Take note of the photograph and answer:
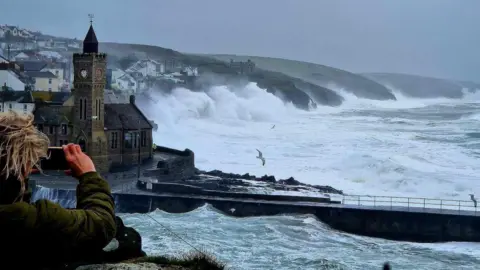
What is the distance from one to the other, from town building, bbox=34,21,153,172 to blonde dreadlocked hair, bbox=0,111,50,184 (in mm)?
24608

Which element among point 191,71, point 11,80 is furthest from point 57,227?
point 191,71

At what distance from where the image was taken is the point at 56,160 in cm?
221

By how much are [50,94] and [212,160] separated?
7631 mm

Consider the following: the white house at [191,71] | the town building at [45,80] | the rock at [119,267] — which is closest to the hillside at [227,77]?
the white house at [191,71]

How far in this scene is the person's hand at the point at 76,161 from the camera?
217cm

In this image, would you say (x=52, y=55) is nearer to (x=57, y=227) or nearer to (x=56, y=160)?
(x=56, y=160)

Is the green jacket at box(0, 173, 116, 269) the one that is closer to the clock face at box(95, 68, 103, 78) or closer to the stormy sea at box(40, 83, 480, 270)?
the stormy sea at box(40, 83, 480, 270)

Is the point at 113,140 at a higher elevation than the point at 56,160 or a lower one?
lower

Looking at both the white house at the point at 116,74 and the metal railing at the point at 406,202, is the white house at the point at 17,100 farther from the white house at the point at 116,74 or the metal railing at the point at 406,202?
the white house at the point at 116,74

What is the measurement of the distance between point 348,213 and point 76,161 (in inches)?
770

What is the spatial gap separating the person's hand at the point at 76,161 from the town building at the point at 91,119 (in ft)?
80.2

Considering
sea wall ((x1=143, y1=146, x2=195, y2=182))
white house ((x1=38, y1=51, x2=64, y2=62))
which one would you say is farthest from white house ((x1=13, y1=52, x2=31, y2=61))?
Result: sea wall ((x1=143, y1=146, x2=195, y2=182))

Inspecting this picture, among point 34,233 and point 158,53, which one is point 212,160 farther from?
point 158,53

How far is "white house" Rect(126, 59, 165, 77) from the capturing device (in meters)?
69.1
